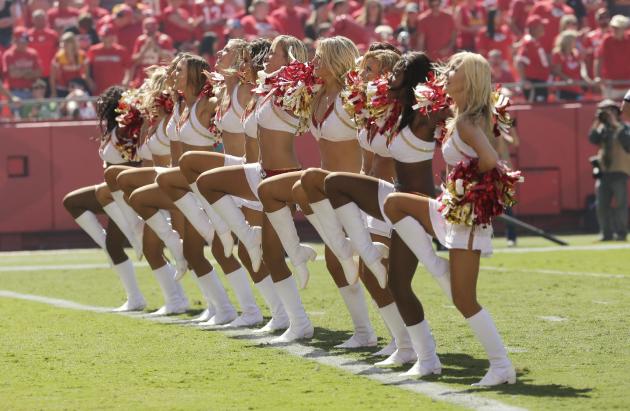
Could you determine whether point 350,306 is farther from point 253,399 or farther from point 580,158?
point 580,158

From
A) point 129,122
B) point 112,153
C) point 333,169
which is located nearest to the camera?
point 333,169

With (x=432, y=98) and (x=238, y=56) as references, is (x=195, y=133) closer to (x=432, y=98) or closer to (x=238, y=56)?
(x=238, y=56)

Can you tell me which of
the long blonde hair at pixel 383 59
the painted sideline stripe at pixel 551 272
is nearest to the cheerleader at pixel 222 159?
the long blonde hair at pixel 383 59

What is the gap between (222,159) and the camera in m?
8.73

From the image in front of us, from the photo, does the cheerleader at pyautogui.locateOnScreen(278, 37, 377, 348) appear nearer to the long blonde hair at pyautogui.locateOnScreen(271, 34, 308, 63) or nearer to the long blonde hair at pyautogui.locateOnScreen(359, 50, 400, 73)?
the long blonde hair at pyautogui.locateOnScreen(359, 50, 400, 73)

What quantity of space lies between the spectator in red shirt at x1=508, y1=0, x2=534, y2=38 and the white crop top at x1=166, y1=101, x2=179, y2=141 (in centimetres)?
1175

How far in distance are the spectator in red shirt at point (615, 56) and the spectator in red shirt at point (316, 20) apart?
3.81 meters

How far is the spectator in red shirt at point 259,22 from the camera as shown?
18953 millimetres

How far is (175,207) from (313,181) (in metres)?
2.21

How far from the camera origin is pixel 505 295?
10.7 meters

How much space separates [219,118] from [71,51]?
9.45 m

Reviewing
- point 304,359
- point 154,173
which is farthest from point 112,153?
point 304,359

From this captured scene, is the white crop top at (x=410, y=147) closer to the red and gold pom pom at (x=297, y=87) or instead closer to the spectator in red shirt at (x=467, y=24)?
the red and gold pom pom at (x=297, y=87)

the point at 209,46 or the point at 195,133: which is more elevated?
the point at 209,46
